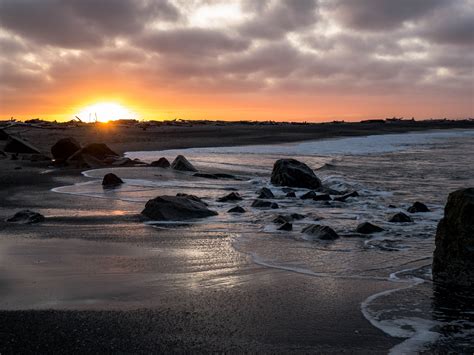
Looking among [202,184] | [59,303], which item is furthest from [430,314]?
[202,184]

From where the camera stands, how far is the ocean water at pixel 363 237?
427cm

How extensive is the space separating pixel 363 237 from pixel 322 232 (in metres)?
0.64

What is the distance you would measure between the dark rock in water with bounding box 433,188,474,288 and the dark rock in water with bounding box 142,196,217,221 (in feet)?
14.4

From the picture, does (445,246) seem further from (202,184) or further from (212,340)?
(202,184)

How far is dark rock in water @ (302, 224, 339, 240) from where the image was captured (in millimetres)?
7289

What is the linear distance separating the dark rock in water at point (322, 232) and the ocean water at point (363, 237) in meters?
0.14

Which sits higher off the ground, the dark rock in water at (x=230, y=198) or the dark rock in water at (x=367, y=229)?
the dark rock in water at (x=230, y=198)

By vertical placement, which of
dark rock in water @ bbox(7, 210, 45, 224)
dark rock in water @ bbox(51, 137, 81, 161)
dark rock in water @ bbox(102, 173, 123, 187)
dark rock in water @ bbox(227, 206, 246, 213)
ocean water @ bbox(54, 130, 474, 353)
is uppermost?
dark rock in water @ bbox(51, 137, 81, 161)

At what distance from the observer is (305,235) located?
748 centimetres

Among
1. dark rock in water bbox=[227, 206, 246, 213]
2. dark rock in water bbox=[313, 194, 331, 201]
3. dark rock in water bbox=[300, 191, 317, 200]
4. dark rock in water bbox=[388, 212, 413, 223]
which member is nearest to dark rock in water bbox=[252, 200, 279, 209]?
dark rock in water bbox=[227, 206, 246, 213]

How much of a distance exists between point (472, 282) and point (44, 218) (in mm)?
6435

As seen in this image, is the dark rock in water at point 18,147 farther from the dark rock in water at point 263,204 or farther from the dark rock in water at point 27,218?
the dark rock in water at point 263,204

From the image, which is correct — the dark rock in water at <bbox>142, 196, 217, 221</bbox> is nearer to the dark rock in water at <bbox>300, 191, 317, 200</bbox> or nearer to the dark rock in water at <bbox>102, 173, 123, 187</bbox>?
the dark rock in water at <bbox>300, 191, 317, 200</bbox>

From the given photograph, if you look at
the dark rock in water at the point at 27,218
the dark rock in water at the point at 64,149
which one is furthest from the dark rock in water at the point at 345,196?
the dark rock in water at the point at 64,149
